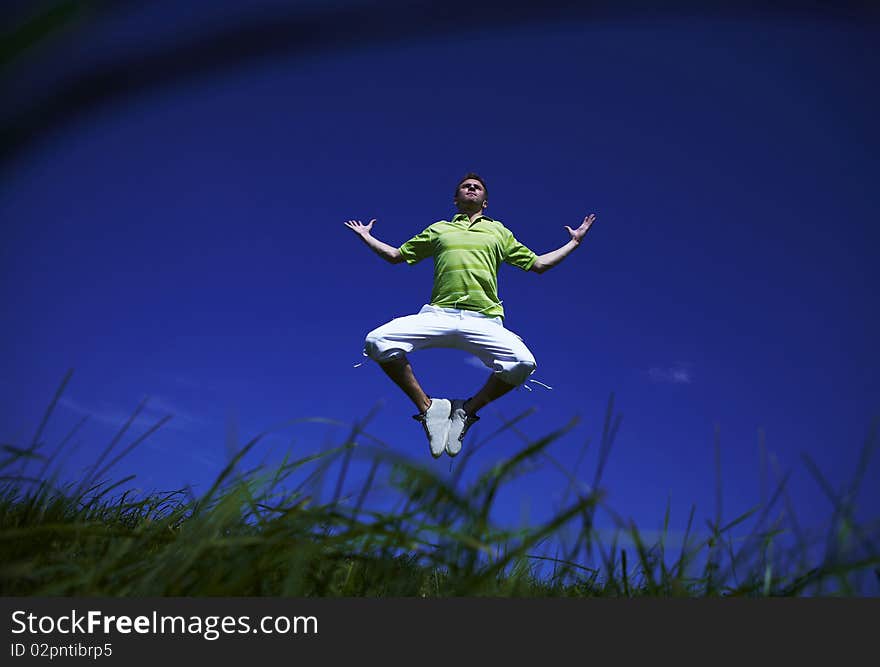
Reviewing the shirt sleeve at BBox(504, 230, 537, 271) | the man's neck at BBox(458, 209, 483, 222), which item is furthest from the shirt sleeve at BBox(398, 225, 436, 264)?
the shirt sleeve at BBox(504, 230, 537, 271)

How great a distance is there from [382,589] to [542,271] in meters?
4.25

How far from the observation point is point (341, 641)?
0.88 m

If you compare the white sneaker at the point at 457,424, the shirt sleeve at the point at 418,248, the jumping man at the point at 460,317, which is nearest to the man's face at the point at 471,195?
the jumping man at the point at 460,317

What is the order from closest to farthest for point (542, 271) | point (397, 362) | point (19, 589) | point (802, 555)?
1. point (19, 589)
2. point (802, 555)
3. point (397, 362)
4. point (542, 271)

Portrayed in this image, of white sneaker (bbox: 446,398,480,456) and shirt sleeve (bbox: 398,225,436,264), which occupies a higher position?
shirt sleeve (bbox: 398,225,436,264)

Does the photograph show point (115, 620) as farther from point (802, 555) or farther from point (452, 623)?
point (802, 555)

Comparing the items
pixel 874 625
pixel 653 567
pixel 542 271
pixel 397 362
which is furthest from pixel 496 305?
pixel 874 625

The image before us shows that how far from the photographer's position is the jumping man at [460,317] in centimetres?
464

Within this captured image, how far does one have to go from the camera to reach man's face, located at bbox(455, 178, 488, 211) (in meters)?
5.57

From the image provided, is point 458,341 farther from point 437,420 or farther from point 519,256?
point 519,256

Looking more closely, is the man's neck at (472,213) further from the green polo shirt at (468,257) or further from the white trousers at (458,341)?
the white trousers at (458,341)

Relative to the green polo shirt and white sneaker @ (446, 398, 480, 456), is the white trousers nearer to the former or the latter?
the green polo shirt

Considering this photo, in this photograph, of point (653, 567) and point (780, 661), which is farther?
point (653, 567)

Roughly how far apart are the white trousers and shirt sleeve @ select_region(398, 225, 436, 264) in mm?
811
